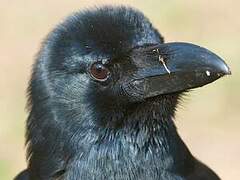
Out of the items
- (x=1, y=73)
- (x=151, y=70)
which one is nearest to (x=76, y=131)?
(x=151, y=70)

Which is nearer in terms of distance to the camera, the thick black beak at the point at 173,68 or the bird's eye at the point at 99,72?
the thick black beak at the point at 173,68

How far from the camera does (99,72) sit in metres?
6.43

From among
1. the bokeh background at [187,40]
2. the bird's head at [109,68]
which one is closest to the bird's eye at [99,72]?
the bird's head at [109,68]

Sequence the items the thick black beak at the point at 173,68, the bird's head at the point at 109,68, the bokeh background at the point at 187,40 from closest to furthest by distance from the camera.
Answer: the thick black beak at the point at 173,68 → the bird's head at the point at 109,68 → the bokeh background at the point at 187,40

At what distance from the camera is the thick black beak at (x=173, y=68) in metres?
6.26

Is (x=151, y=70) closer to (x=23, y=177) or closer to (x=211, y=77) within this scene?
(x=211, y=77)

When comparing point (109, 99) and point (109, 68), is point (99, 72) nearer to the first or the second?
point (109, 68)

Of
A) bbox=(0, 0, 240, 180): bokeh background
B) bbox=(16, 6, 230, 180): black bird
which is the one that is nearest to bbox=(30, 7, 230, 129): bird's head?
bbox=(16, 6, 230, 180): black bird

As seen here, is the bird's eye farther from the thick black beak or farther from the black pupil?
the thick black beak

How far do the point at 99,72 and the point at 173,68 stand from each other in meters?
0.47

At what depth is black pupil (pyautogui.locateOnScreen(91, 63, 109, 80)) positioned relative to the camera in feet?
21.1

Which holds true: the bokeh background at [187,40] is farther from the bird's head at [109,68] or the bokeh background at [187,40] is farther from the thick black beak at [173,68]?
the thick black beak at [173,68]

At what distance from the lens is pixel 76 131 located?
6469 millimetres

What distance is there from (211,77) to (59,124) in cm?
100
